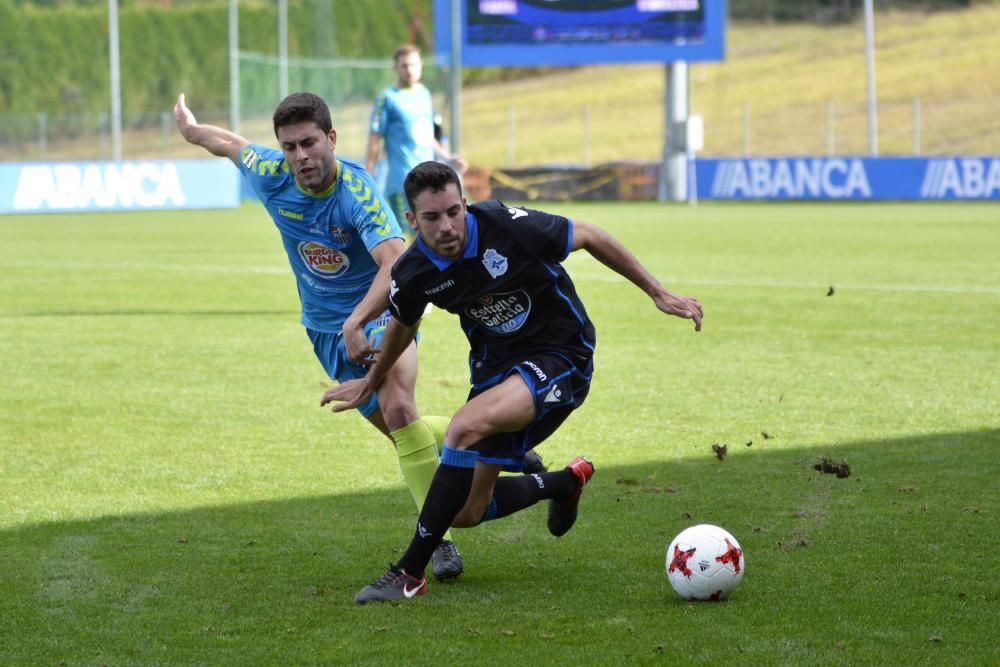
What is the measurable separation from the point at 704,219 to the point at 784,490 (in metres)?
22.7

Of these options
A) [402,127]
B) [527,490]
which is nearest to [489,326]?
[527,490]

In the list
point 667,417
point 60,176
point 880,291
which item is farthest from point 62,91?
point 667,417

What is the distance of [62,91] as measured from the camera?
58.0m

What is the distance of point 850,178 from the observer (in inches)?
1368

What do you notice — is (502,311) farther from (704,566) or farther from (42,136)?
(42,136)

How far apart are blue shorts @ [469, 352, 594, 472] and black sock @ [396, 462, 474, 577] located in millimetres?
110

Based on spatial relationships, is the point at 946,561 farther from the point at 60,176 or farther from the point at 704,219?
the point at 60,176

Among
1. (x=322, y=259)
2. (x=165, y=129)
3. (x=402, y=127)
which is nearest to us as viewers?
(x=322, y=259)

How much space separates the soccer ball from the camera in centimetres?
456

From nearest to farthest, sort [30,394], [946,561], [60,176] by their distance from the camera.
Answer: [946,561] < [30,394] < [60,176]

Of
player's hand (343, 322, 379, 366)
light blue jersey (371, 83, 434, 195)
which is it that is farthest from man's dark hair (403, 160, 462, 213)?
light blue jersey (371, 83, 434, 195)

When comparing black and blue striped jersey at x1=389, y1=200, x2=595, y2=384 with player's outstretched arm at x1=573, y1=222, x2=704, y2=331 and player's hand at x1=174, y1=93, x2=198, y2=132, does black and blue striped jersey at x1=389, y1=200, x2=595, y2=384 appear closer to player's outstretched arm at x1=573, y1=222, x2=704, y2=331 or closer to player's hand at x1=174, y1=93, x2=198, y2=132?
player's outstretched arm at x1=573, y1=222, x2=704, y2=331

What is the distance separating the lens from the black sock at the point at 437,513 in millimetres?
4762

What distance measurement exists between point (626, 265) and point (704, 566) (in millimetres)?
1065
